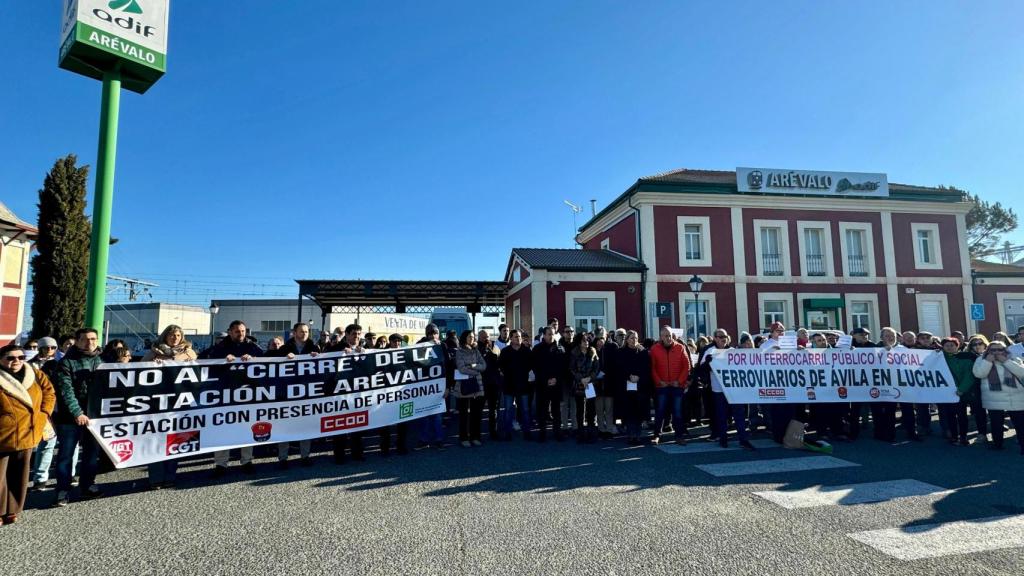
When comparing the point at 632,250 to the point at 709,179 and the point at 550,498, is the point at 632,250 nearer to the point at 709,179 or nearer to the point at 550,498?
the point at 709,179

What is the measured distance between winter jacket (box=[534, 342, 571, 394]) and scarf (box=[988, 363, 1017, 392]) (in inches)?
244

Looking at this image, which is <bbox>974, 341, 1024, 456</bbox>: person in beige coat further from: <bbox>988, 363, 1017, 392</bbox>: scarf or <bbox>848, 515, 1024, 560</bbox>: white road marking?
<bbox>848, 515, 1024, 560</bbox>: white road marking

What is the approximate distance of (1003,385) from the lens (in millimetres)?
7398

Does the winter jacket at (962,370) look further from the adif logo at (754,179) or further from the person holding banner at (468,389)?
the adif logo at (754,179)

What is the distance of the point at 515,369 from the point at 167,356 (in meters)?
4.75

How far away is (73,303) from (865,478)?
77.4 feet

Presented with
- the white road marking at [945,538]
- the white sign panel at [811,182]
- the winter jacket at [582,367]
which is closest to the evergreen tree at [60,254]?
the winter jacket at [582,367]

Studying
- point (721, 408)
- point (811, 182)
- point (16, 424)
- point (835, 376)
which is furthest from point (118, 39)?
point (811, 182)

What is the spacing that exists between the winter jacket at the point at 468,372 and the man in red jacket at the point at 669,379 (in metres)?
2.75

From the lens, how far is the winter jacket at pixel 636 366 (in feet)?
26.7

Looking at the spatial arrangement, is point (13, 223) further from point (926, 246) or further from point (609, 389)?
point (926, 246)

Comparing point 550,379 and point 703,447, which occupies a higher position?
point 550,379

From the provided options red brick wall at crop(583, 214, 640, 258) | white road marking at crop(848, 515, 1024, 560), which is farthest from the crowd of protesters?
red brick wall at crop(583, 214, 640, 258)

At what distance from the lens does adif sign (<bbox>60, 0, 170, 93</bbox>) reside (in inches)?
328
